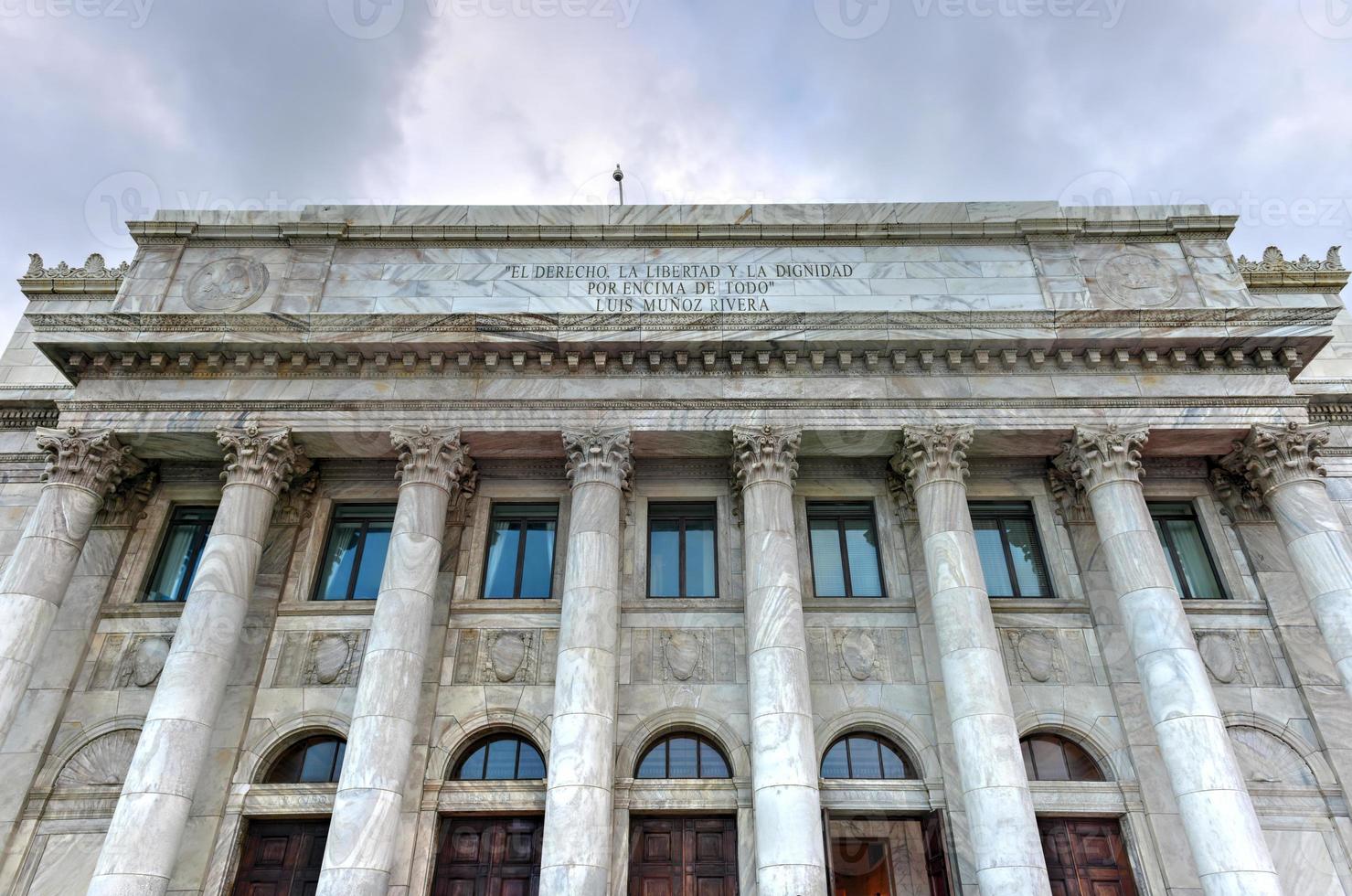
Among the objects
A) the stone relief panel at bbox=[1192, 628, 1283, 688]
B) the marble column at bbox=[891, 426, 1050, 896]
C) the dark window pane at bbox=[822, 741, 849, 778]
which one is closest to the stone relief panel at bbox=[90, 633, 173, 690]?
the dark window pane at bbox=[822, 741, 849, 778]

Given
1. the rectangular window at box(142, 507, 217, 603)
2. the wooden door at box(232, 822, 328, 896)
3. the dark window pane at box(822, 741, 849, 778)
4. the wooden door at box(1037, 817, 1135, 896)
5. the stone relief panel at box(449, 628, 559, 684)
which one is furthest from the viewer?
the rectangular window at box(142, 507, 217, 603)

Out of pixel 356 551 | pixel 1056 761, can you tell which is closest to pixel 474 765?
pixel 356 551

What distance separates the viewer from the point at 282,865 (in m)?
15.5

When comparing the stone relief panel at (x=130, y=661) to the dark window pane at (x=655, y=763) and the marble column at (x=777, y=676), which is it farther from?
the marble column at (x=777, y=676)

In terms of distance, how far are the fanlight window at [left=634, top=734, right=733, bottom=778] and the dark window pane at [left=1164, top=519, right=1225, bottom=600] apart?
1064cm

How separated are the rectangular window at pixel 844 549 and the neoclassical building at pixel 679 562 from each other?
9 cm

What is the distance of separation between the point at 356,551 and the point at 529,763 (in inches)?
244

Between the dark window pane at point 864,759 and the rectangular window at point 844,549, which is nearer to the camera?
the dark window pane at point 864,759

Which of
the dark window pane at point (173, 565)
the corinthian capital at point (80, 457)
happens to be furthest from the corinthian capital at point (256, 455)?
the dark window pane at point (173, 565)

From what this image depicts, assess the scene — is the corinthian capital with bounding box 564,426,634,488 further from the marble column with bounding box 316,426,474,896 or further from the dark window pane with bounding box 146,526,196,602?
the dark window pane with bounding box 146,526,196,602

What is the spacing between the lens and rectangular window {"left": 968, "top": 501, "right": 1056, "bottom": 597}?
59.9 feet

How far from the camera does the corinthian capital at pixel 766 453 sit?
57.2 feet

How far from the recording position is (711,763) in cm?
1625

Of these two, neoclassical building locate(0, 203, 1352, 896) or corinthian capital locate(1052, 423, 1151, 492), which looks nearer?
neoclassical building locate(0, 203, 1352, 896)
